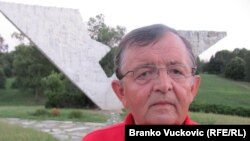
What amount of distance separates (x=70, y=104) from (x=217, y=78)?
16405 millimetres

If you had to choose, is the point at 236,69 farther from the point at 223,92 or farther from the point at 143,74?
the point at 143,74

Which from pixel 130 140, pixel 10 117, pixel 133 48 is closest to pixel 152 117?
pixel 130 140

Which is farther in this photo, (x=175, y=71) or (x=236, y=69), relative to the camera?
(x=236, y=69)

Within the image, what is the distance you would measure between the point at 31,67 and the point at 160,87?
21503 mm

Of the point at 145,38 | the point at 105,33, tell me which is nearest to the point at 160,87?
the point at 145,38

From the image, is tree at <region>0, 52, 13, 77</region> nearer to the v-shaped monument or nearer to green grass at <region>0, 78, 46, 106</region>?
green grass at <region>0, 78, 46, 106</region>

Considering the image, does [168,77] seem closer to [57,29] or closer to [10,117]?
[10,117]

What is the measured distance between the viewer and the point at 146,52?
91 centimetres

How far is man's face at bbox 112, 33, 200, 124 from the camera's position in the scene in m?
0.85

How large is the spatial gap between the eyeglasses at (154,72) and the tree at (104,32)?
723 inches

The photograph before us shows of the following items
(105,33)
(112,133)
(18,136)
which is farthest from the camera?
(105,33)

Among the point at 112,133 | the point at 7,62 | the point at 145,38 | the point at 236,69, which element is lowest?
the point at 112,133

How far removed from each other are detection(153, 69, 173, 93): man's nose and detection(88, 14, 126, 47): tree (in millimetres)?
18386

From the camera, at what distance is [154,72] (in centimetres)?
89
